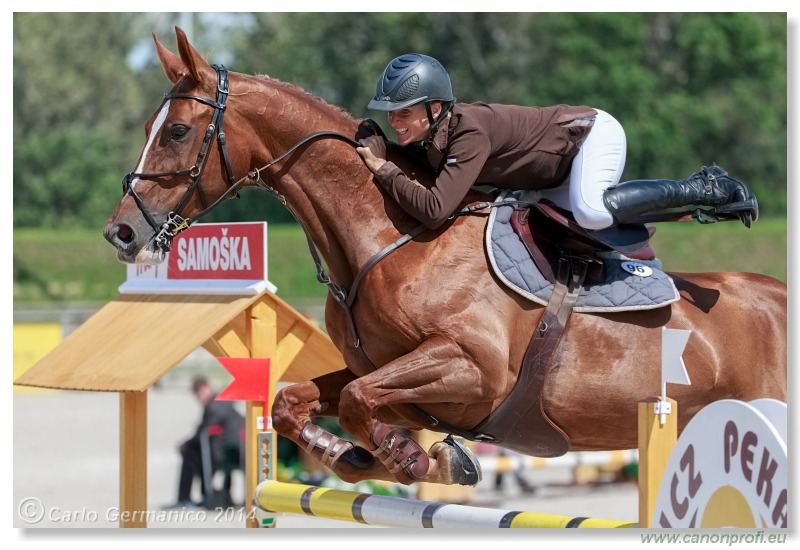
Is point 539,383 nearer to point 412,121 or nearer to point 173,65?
point 412,121

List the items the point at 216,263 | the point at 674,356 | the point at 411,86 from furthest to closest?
the point at 216,263 < the point at 411,86 < the point at 674,356

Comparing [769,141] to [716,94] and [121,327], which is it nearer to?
[716,94]

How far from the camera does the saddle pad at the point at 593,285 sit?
193 inches

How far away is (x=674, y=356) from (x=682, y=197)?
1.17 metres

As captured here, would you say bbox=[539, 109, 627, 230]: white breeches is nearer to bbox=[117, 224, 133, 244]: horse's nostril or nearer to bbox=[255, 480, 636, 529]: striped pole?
bbox=[255, 480, 636, 529]: striped pole

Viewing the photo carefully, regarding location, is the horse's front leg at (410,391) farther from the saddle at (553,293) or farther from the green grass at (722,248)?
the green grass at (722,248)

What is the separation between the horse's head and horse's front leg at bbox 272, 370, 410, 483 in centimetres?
88

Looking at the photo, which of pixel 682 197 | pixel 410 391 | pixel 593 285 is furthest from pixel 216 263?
pixel 682 197

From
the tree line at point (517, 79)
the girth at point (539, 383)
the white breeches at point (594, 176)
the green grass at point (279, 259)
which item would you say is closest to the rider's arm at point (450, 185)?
the white breeches at point (594, 176)

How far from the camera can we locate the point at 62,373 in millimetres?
6172

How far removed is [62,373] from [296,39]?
30.4 m

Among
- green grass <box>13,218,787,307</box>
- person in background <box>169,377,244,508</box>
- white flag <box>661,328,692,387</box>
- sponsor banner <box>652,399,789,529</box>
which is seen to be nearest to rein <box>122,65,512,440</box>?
white flag <box>661,328,692,387</box>

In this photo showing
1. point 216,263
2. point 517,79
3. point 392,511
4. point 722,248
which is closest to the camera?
point 392,511

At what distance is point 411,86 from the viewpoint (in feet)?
15.8
